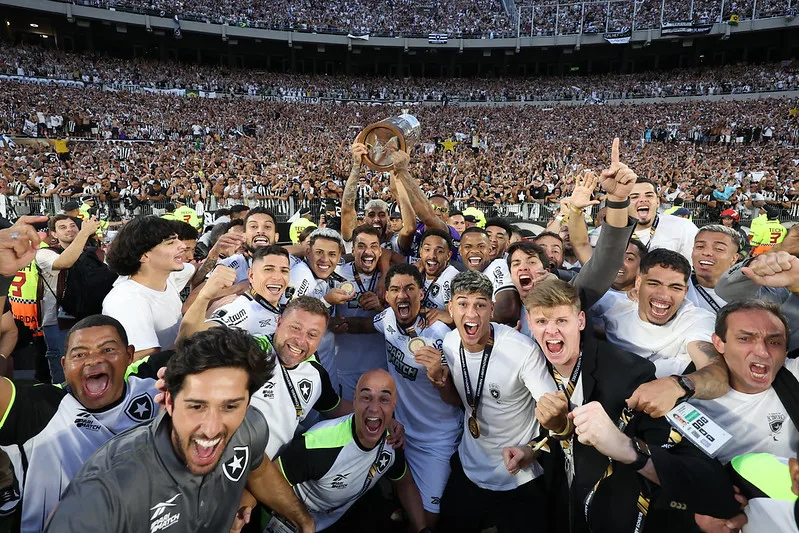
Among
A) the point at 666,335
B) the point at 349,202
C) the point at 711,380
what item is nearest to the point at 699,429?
the point at 711,380

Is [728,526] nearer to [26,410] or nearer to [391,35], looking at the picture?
[26,410]

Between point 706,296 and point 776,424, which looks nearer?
point 776,424

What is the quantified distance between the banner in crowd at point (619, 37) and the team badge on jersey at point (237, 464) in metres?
44.4

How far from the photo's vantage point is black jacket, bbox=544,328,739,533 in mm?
2086

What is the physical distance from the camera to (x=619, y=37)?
3812 cm

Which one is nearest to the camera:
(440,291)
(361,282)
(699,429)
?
(699,429)

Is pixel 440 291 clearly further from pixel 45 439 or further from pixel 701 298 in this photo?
pixel 45 439

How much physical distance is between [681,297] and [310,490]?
2.75m

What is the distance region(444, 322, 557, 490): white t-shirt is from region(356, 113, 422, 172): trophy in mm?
2388

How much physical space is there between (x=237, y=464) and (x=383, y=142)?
380 centimetres

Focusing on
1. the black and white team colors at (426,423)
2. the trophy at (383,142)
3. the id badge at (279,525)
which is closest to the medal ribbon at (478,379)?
the black and white team colors at (426,423)

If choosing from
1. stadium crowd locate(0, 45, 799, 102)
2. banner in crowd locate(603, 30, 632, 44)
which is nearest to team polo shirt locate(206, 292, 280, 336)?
stadium crowd locate(0, 45, 799, 102)

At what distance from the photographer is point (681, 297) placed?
309cm

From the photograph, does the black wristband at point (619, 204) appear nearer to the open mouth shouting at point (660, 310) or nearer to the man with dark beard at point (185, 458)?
the open mouth shouting at point (660, 310)
